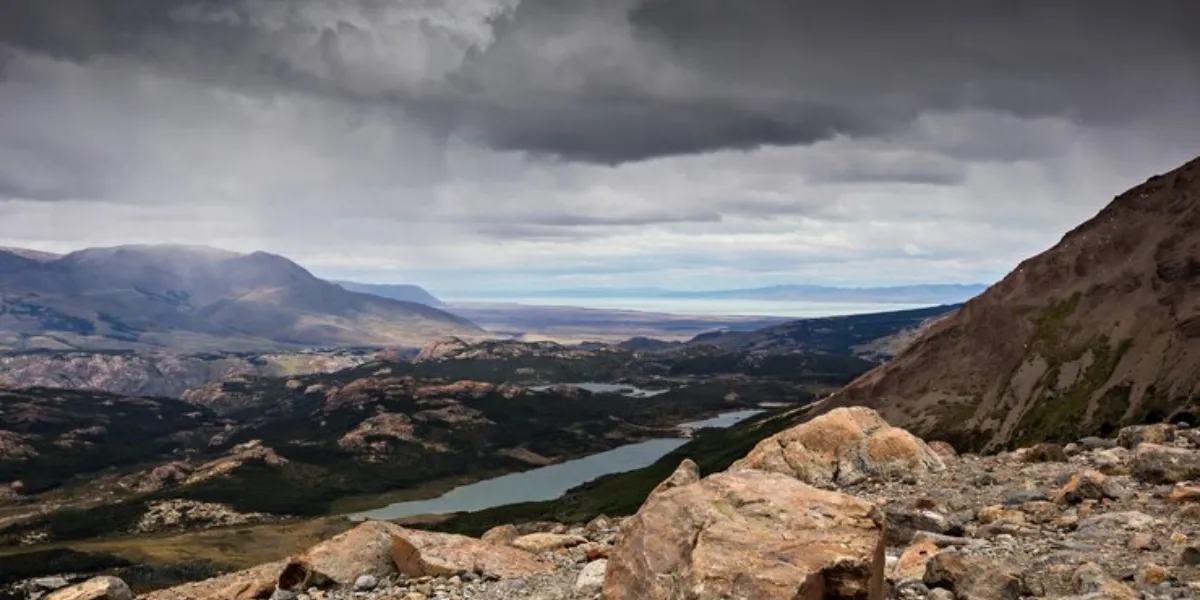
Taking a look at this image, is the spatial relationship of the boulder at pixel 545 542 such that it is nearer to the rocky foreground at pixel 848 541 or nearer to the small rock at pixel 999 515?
the rocky foreground at pixel 848 541

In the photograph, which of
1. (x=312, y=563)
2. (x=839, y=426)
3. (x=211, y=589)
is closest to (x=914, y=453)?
(x=839, y=426)

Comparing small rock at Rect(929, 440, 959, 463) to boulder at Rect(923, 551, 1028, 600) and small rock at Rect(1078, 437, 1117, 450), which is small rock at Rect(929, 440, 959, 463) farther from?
boulder at Rect(923, 551, 1028, 600)

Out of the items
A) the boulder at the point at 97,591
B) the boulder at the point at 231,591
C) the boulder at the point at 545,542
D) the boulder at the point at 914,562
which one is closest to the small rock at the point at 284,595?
the boulder at the point at 231,591

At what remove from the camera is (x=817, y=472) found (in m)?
43.3

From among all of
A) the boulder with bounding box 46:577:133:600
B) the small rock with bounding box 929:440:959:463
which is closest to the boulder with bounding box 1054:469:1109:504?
the small rock with bounding box 929:440:959:463

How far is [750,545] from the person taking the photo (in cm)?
1869

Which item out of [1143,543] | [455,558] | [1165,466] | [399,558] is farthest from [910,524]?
[399,558]

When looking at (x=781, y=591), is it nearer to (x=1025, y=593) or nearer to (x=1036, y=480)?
(x=1025, y=593)

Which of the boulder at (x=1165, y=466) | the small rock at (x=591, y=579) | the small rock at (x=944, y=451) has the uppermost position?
the boulder at (x=1165, y=466)

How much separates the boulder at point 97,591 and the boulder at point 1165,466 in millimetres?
43868

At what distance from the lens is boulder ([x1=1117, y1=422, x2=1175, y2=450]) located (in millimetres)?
41000

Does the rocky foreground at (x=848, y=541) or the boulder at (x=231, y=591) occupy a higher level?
the rocky foreground at (x=848, y=541)

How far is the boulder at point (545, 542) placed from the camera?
34109mm

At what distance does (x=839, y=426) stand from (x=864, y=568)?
29.2m
